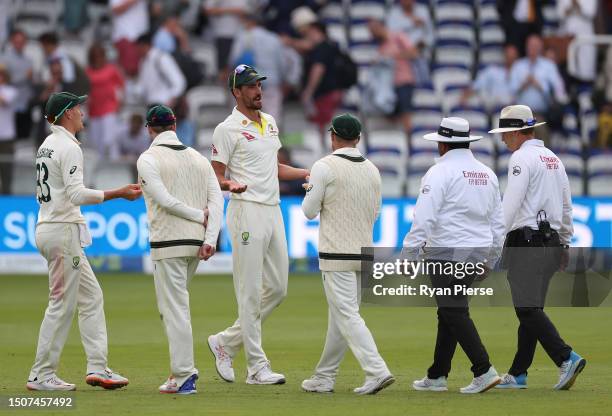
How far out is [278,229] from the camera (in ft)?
38.7

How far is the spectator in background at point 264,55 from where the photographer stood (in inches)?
972

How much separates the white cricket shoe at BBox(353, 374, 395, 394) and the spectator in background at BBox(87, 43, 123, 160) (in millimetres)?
13850

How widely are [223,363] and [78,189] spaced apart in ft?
6.47

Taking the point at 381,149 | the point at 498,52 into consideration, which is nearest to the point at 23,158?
the point at 381,149

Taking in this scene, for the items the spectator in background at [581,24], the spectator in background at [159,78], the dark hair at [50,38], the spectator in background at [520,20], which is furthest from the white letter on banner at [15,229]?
the spectator in background at [581,24]

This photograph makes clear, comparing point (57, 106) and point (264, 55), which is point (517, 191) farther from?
point (264, 55)

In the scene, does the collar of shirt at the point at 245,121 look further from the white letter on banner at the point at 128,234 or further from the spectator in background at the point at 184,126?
the spectator in background at the point at 184,126

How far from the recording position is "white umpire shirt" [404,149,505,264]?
35.1 ft

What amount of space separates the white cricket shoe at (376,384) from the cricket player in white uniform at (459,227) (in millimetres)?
587

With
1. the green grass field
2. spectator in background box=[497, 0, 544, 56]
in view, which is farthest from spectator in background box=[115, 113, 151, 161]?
spectator in background box=[497, 0, 544, 56]

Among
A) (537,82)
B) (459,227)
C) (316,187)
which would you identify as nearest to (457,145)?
(459,227)

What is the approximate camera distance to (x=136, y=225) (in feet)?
73.6

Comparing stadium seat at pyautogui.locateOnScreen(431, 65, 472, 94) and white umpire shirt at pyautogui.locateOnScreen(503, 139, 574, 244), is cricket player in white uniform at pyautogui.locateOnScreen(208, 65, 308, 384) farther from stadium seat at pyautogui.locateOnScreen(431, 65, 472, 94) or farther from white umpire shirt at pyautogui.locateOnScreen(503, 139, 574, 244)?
stadium seat at pyautogui.locateOnScreen(431, 65, 472, 94)

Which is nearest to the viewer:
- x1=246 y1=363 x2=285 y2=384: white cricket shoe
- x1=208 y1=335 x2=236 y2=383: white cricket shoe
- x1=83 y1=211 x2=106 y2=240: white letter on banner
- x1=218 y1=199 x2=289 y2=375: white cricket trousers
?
x1=246 y1=363 x2=285 y2=384: white cricket shoe
